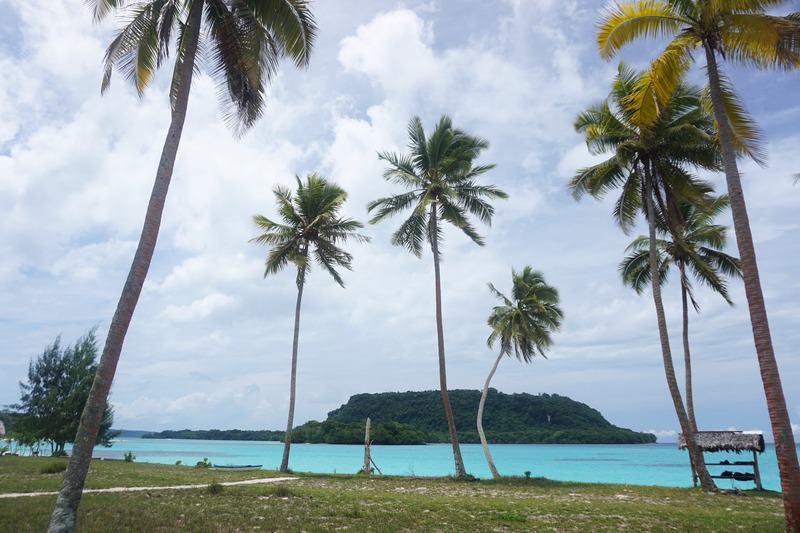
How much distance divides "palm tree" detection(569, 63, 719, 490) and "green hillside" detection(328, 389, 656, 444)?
73.4 metres

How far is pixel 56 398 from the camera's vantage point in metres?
33.2

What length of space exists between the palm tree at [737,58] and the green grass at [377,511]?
2.29 meters

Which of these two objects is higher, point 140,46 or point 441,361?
point 140,46

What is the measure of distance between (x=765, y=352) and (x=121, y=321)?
459 inches

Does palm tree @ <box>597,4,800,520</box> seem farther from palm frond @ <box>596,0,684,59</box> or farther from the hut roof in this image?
the hut roof

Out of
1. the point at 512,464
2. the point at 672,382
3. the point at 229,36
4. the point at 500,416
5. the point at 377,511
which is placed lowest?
the point at 512,464

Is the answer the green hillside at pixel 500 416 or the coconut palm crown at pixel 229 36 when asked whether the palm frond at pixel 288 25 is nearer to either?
the coconut palm crown at pixel 229 36

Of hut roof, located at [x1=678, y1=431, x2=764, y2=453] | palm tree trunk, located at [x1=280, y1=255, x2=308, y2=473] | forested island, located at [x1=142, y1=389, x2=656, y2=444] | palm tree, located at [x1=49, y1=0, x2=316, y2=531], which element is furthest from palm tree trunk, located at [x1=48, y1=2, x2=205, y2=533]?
forested island, located at [x1=142, y1=389, x2=656, y2=444]

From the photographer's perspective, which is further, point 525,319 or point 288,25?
point 525,319

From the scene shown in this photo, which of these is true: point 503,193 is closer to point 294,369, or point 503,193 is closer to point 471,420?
point 294,369

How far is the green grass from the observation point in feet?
29.7

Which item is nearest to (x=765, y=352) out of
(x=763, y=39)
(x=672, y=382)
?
(x=763, y=39)

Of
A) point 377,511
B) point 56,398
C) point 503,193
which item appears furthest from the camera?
point 56,398

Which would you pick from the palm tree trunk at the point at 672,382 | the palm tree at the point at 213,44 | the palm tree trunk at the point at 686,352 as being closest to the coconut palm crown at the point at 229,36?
the palm tree at the point at 213,44
